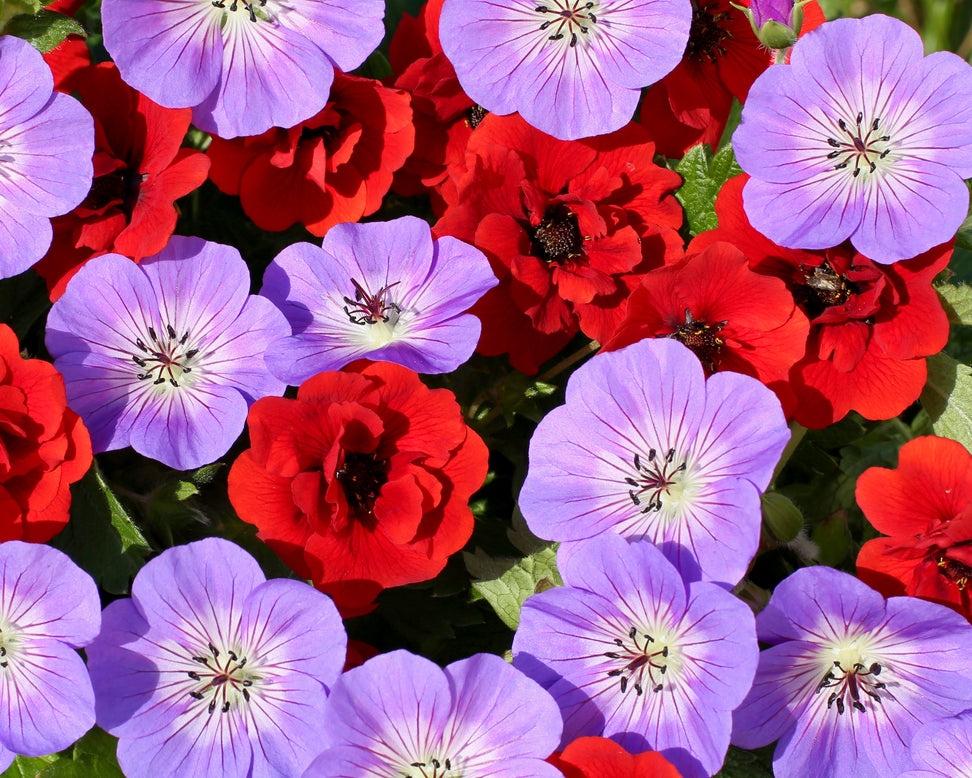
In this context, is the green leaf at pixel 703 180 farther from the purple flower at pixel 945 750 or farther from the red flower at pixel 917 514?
the purple flower at pixel 945 750

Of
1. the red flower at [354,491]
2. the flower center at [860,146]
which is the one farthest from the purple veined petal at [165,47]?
the flower center at [860,146]

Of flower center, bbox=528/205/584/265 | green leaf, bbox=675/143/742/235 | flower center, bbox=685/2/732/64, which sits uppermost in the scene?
flower center, bbox=685/2/732/64

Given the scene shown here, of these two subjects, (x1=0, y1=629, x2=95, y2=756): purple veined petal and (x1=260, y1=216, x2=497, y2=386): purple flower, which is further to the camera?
(x1=260, y1=216, x2=497, y2=386): purple flower

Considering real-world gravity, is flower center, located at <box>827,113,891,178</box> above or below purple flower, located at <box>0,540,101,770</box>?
above

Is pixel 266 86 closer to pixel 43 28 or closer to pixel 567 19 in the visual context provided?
pixel 43 28

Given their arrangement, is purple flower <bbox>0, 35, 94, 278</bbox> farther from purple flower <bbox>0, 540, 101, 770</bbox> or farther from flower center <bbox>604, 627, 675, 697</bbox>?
flower center <bbox>604, 627, 675, 697</bbox>

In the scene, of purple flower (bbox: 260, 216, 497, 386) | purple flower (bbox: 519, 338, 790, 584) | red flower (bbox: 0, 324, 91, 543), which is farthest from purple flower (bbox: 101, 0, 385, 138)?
purple flower (bbox: 519, 338, 790, 584)

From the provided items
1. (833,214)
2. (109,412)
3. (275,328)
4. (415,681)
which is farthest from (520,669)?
(833,214)
